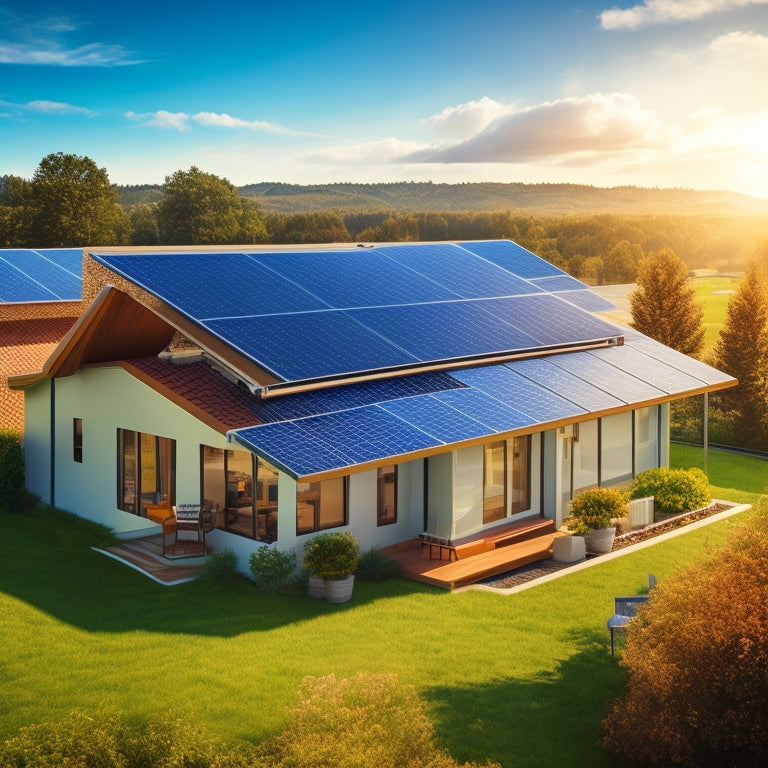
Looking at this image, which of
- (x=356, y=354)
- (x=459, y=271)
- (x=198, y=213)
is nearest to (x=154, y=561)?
(x=356, y=354)

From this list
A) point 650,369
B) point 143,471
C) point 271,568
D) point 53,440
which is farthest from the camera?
point 650,369

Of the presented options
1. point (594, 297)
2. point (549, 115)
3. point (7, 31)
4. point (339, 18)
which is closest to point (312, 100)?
point (549, 115)

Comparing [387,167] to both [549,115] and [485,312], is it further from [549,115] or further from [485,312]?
[485,312]

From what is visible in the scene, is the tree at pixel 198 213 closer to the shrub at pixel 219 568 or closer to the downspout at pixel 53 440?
the downspout at pixel 53 440

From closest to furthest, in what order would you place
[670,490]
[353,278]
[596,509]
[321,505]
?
[321,505] → [596,509] → [670,490] → [353,278]

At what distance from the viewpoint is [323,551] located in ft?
54.9

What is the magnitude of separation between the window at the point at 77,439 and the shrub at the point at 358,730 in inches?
433

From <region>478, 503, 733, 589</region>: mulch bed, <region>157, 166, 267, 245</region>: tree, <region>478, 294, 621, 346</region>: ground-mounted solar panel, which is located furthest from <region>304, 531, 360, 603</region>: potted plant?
<region>157, 166, 267, 245</region>: tree

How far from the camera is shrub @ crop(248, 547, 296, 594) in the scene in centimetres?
1680

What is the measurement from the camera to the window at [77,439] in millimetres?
21656

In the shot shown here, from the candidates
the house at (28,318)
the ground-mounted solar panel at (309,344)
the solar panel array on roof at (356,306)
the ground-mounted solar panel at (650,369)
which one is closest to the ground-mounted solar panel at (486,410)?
the solar panel array on roof at (356,306)

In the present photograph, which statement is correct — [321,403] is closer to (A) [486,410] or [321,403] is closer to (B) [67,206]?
(A) [486,410]

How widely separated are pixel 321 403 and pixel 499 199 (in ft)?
565

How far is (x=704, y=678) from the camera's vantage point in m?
10.6
